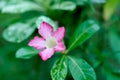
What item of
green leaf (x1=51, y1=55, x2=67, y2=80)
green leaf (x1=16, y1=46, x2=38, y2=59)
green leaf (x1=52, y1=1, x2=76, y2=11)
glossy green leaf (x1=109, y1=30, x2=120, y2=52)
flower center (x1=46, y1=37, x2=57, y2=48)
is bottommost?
glossy green leaf (x1=109, y1=30, x2=120, y2=52)

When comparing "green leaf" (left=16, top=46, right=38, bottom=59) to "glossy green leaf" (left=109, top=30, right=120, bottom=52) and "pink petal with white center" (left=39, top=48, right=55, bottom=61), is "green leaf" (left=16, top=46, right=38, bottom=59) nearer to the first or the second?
"pink petal with white center" (left=39, top=48, right=55, bottom=61)

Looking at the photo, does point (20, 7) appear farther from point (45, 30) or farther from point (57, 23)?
point (45, 30)

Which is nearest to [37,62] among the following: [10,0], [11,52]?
[11,52]

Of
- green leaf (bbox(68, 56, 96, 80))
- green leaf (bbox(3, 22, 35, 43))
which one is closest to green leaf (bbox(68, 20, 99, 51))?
green leaf (bbox(68, 56, 96, 80))

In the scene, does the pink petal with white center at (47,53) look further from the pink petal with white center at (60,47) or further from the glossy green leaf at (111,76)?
the glossy green leaf at (111,76)

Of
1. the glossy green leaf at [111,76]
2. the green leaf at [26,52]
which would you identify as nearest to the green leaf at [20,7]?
the green leaf at [26,52]

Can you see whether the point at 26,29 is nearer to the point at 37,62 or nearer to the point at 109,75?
the point at 37,62

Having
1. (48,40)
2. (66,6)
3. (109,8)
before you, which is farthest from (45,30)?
(109,8)
